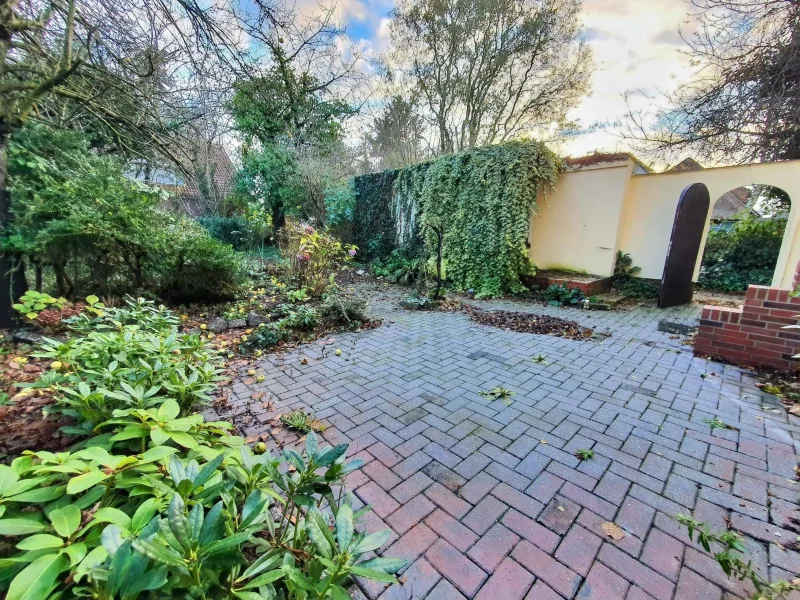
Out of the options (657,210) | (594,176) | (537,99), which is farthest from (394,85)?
(657,210)

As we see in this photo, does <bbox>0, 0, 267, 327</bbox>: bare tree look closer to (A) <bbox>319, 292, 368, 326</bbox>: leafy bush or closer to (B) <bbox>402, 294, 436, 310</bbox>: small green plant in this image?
(A) <bbox>319, 292, 368, 326</bbox>: leafy bush

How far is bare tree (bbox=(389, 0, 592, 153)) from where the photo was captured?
9562 mm

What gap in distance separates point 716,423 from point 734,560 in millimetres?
1445

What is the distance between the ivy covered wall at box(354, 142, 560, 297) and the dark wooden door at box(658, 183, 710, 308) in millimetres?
2182

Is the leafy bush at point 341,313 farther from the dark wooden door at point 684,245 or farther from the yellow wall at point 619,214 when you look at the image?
the dark wooden door at point 684,245

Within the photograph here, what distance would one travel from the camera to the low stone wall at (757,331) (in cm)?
291

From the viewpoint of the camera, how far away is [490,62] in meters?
10.2

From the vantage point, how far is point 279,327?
3822 millimetres

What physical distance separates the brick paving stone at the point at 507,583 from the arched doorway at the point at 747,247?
26.7 ft

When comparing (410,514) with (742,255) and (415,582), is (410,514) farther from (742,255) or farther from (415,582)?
(742,255)

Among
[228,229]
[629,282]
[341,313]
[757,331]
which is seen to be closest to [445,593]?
[341,313]

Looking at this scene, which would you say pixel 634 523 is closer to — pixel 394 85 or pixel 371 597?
pixel 371 597

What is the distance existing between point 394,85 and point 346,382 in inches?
485

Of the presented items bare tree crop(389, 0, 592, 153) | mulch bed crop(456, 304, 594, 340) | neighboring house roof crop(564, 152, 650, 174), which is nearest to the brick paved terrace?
mulch bed crop(456, 304, 594, 340)
